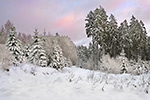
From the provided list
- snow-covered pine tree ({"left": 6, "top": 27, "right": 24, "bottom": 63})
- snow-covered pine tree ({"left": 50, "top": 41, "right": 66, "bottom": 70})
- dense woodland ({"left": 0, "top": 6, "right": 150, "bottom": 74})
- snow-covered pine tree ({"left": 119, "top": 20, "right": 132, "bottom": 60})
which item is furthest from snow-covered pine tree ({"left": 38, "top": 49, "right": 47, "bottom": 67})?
snow-covered pine tree ({"left": 119, "top": 20, "right": 132, "bottom": 60})

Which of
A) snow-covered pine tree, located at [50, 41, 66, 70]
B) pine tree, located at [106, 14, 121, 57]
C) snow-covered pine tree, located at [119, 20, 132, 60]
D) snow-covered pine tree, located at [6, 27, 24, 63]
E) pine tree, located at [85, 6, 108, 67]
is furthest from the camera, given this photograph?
snow-covered pine tree, located at [119, 20, 132, 60]

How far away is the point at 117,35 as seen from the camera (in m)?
44.7

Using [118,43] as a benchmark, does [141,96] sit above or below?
below

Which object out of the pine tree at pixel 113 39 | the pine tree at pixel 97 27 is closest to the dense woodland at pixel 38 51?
the pine tree at pixel 97 27

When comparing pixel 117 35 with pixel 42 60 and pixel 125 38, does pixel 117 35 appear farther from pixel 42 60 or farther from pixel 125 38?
pixel 42 60

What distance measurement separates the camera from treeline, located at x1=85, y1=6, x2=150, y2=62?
127 ft

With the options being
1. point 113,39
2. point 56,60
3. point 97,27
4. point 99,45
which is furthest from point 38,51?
point 113,39

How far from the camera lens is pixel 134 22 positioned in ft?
147

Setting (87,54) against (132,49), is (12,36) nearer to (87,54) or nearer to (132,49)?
(132,49)

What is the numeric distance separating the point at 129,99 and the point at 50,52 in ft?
74.9

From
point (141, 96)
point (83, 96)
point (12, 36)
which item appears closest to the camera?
point (83, 96)

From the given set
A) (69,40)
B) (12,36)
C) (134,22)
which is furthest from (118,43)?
(12,36)

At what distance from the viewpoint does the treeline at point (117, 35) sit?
38.7 meters

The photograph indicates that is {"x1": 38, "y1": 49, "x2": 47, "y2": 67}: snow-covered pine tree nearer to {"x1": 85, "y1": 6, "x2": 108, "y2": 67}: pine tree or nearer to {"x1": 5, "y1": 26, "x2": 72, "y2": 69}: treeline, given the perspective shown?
{"x1": 5, "y1": 26, "x2": 72, "y2": 69}: treeline
